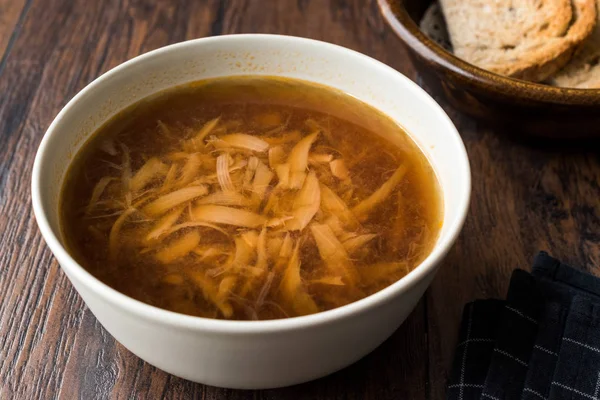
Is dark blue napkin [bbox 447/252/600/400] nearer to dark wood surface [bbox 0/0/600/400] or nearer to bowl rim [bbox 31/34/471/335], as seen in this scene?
dark wood surface [bbox 0/0/600/400]

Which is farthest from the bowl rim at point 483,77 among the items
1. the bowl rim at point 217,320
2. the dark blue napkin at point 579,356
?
the dark blue napkin at point 579,356

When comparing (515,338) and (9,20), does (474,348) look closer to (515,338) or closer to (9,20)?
(515,338)

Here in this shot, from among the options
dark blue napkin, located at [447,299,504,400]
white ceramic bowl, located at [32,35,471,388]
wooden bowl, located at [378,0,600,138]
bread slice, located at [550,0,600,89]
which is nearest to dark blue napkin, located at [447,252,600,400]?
dark blue napkin, located at [447,299,504,400]

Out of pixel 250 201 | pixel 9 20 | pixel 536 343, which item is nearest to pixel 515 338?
pixel 536 343

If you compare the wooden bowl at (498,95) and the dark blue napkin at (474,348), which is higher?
the wooden bowl at (498,95)

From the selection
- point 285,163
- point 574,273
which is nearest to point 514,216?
point 574,273

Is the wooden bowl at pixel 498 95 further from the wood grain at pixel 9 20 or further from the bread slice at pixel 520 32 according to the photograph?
the wood grain at pixel 9 20

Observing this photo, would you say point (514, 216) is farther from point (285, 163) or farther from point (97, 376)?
point (97, 376)
